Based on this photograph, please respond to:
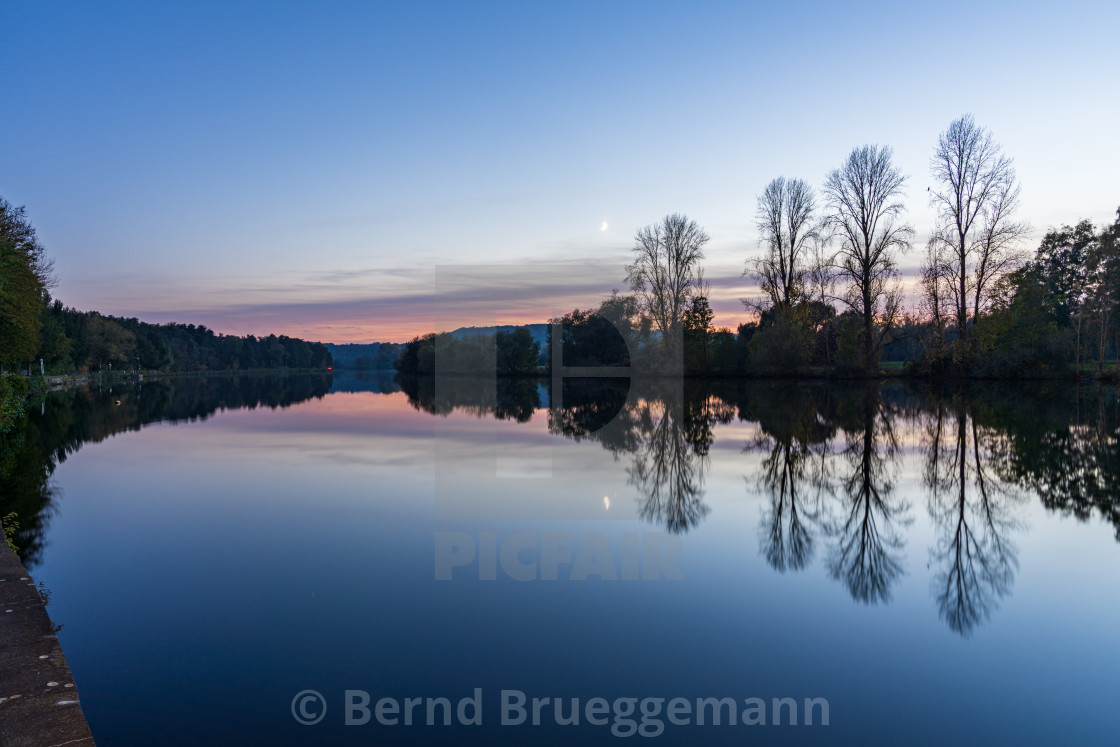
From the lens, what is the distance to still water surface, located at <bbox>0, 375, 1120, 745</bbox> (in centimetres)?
349

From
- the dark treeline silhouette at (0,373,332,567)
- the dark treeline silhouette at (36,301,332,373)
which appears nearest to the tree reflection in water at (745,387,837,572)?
the dark treeline silhouette at (0,373,332,567)

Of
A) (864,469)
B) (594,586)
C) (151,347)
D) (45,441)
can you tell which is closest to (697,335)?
(864,469)

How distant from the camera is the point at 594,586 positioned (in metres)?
5.23

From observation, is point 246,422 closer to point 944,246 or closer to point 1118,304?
point 944,246

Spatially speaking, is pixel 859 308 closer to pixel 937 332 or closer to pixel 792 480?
pixel 937 332

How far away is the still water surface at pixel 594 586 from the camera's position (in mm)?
3486

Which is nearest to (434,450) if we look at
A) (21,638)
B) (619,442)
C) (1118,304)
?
(619,442)

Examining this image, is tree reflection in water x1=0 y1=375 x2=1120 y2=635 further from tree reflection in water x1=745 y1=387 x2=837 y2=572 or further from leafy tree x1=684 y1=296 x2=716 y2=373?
leafy tree x1=684 y1=296 x2=716 y2=373

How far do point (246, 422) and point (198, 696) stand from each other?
19.4 m

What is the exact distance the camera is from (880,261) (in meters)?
31.7

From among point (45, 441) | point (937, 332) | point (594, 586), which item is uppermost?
point (937, 332)

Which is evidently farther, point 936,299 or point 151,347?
point 151,347

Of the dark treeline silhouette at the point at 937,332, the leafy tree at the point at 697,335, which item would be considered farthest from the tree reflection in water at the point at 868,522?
the leafy tree at the point at 697,335

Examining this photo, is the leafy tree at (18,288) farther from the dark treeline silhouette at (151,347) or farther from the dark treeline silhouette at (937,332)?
the dark treeline silhouette at (937,332)
